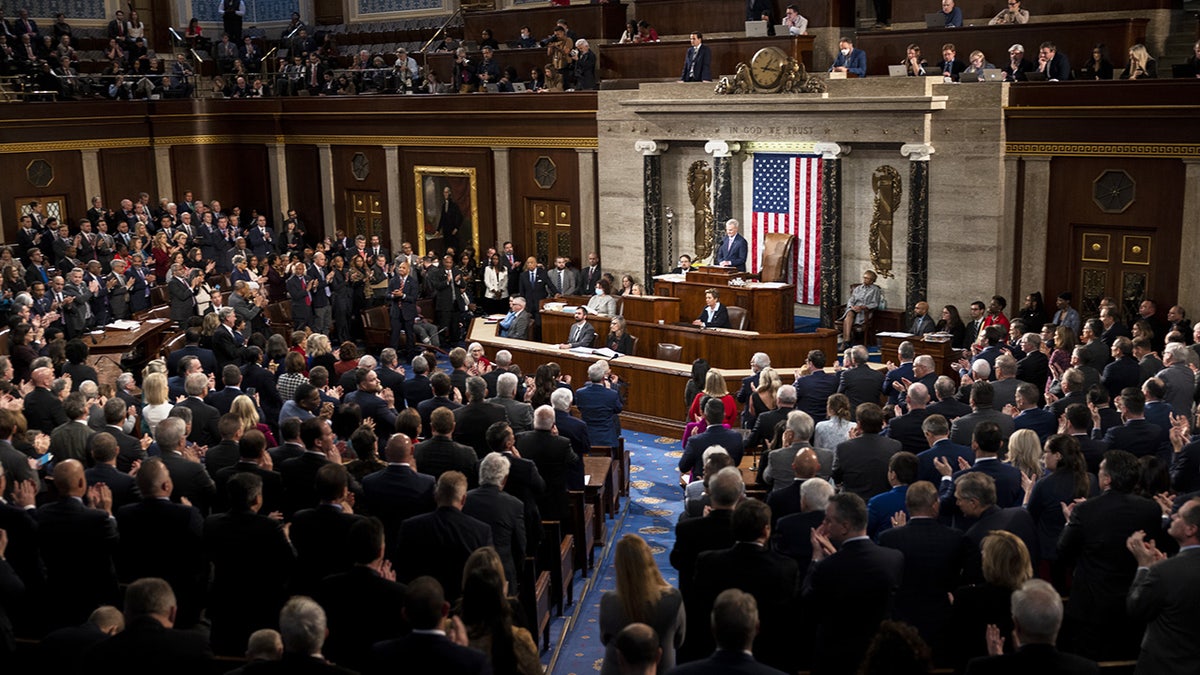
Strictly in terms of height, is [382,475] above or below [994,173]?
below

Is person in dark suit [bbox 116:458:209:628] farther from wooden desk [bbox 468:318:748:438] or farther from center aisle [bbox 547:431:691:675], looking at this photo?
wooden desk [bbox 468:318:748:438]

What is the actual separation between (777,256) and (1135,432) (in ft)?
33.4

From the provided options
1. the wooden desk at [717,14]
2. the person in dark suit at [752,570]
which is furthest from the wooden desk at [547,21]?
the person in dark suit at [752,570]

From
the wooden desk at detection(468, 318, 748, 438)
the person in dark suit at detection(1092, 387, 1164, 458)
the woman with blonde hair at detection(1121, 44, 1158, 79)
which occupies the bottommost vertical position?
the wooden desk at detection(468, 318, 748, 438)

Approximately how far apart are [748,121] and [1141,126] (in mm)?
5509

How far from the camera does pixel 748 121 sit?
17812 millimetres

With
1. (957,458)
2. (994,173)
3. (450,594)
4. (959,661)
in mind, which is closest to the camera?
(959,661)

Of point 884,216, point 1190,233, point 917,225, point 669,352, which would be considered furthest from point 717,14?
point 1190,233

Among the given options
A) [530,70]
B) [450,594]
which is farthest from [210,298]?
[450,594]

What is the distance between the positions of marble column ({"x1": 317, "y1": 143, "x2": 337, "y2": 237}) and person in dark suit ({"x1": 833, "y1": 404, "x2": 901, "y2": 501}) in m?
18.1

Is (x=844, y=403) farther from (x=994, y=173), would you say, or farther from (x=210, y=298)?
(x=210, y=298)

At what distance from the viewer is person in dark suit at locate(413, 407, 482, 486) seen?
298 inches

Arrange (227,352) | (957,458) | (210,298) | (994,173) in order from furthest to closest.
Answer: (210,298)
(994,173)
(227,352)
(957,458)

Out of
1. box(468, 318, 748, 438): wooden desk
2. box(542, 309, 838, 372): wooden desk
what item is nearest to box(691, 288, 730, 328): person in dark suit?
box(542, 309, 838, 372): wooden desk
